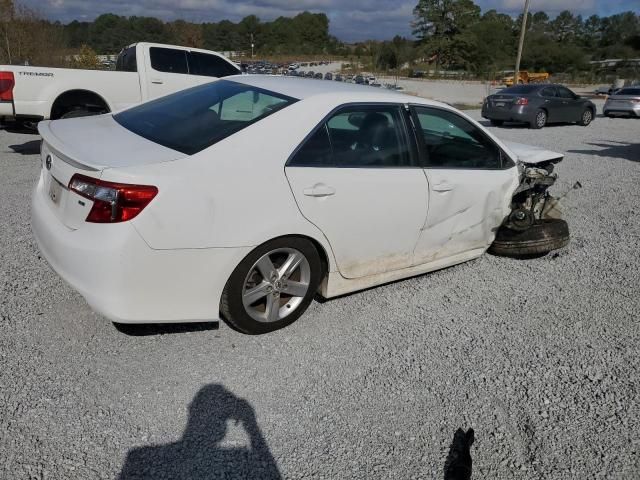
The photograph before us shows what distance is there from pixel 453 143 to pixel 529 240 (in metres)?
1.31

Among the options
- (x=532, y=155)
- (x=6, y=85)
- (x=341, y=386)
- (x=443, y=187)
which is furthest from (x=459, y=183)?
(x=6, y=85)

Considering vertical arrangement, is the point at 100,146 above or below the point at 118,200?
above

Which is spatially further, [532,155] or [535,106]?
[535,106]

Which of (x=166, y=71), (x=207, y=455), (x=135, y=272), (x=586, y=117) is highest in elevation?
(x=166, y=71)

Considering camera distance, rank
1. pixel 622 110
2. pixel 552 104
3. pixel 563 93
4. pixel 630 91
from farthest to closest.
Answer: pixel 630 91
pixel 622 110
pixel 563 93
pixel 552 104

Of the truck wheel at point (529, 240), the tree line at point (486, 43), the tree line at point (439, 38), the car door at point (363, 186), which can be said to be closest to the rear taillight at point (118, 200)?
the car door at point (363, 186)

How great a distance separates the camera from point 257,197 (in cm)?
291

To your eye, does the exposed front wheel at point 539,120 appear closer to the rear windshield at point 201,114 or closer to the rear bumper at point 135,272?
the rear windshield at point 201,114

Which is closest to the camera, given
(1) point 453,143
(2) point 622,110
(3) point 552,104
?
(1) point 453,143

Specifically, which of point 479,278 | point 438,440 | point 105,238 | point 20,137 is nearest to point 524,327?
point 479,278

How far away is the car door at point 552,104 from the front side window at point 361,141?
1526 centimetres

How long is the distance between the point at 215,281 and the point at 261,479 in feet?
3.55

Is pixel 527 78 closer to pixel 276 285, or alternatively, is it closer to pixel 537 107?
pixel 537 107

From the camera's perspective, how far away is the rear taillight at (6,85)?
7879mm
